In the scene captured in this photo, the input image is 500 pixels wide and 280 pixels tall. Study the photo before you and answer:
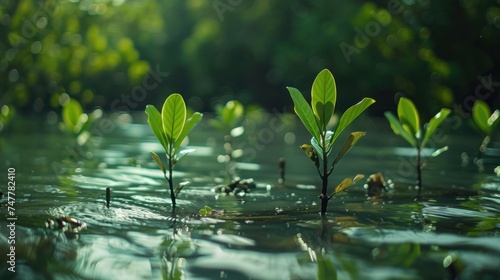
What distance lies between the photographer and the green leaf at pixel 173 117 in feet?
11.0

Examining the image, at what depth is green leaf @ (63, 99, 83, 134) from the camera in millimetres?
6395

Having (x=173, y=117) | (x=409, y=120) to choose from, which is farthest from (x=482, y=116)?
(x=173, y=117)

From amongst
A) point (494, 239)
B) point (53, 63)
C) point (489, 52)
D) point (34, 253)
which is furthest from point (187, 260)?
point (489, 52)

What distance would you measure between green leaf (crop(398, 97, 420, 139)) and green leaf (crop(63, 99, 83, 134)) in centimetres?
369

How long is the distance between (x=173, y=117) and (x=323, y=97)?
89 centimetres

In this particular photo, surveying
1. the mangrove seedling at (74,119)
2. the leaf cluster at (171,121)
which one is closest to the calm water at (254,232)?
the leaf cluster at (171,121)

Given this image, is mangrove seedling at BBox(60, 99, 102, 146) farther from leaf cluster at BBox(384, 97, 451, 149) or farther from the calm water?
leaf cluster at BBox(384, 97, 451, 149)

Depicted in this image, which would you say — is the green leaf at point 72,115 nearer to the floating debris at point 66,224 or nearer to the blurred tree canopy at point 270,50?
the floating debris at point 66,224

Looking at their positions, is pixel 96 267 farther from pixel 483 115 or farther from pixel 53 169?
pixel 483 115

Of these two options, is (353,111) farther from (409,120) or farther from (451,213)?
(409,120)

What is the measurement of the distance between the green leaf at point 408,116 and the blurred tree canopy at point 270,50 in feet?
26.4

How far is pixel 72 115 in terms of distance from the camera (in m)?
6.43

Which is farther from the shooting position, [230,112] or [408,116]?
[230,112]

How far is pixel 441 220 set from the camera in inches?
121
